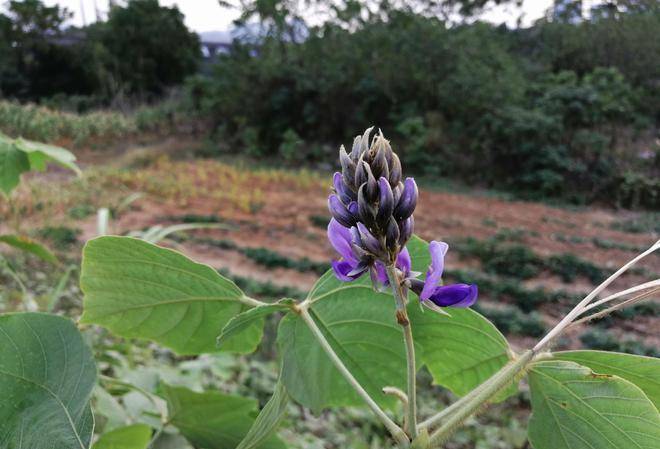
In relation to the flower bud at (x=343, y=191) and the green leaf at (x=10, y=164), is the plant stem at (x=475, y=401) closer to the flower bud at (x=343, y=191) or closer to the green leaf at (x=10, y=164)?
the flower bud at (x=343, y=191)

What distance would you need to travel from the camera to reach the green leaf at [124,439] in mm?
635

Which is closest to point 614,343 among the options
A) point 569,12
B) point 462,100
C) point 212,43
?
point 462,100

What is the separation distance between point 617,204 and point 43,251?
32.8ft

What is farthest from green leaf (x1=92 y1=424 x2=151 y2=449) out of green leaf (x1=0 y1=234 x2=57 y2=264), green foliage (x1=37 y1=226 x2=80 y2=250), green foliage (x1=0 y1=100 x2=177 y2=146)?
green foliage (x1=0 y1=100 x2=177 y2=146)

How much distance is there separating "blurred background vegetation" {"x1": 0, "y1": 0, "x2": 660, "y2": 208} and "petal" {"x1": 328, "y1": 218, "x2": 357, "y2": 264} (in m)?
10.2

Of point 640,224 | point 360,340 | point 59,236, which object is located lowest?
point 640,224

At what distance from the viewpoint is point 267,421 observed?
48 cm

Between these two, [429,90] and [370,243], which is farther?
[429,90]

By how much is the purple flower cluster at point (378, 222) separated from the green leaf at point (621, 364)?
0.10 meters

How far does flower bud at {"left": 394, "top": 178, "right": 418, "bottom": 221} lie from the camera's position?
43 cm

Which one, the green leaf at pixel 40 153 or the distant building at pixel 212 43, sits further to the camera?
the distant building at pixel 212 43

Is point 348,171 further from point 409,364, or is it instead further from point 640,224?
point 640,224

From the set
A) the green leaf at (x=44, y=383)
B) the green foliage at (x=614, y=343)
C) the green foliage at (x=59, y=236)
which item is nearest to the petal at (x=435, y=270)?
the green leaf at (x=44, y=383)

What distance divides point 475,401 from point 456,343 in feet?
0.54
